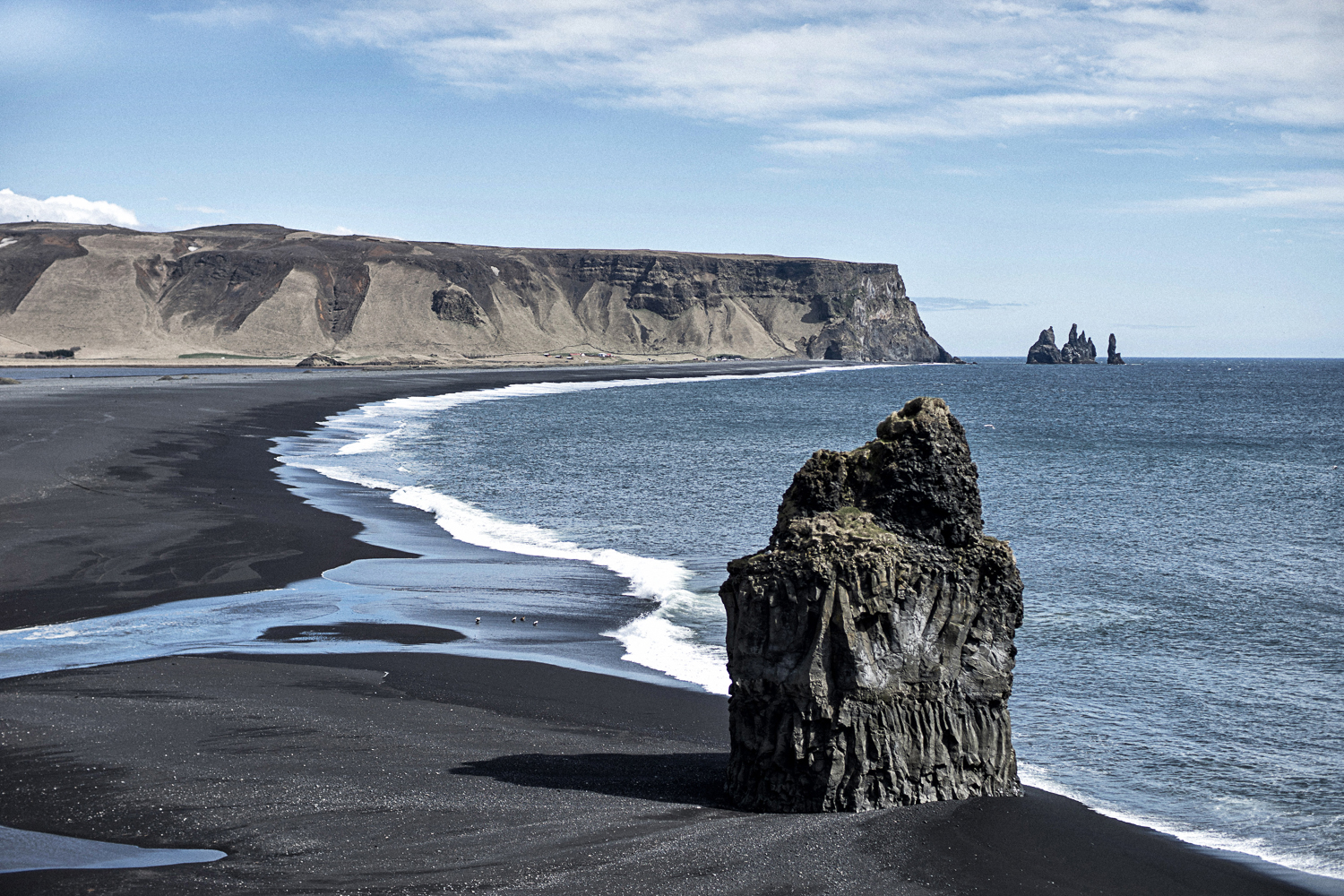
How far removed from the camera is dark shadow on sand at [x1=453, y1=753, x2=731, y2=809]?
8234 millimetres

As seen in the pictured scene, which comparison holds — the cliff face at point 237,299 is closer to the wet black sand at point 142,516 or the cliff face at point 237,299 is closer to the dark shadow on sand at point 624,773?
the wet black sand at point 142,516

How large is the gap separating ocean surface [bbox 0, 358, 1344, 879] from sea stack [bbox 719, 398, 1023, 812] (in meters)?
1.62

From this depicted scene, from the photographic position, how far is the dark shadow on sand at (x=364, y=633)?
1325cm

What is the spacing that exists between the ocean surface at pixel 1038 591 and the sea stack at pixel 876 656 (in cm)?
162

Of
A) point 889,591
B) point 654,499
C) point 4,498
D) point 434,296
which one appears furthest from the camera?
point 434,296

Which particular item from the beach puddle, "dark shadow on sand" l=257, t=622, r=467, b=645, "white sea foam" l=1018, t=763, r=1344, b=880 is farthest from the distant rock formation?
"white sea foam" l=1018, t=763, r=1344, b=880

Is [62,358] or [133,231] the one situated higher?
[133,231]

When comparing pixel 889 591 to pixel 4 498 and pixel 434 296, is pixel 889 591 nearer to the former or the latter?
pixel 4 498

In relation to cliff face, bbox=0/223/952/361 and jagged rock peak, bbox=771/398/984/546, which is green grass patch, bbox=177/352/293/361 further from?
jagged rock peak, bbox=771/398/984/546

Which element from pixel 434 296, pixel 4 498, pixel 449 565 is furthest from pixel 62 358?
pixel 449 565

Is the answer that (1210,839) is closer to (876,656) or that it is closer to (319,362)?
(876,656)

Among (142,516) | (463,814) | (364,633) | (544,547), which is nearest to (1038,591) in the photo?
(544,547)

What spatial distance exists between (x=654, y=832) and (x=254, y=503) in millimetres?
19104

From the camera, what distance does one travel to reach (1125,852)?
7.76 m
